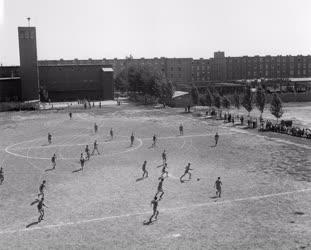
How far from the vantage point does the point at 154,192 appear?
27828 millimetres

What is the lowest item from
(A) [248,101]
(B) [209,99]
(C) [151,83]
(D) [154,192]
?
(D) [154,192]

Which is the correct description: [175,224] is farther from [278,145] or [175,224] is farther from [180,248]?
[278,145]

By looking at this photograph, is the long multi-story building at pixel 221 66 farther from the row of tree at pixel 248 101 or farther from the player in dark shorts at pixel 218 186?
the player in dark shorts at pixel 218 186

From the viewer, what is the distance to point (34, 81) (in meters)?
102

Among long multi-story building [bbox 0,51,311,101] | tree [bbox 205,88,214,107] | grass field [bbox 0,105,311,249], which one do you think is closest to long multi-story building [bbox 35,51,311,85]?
long multi-story building [bbox 0,51,311,101]

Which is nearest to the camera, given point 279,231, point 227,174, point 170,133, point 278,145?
point 279,231

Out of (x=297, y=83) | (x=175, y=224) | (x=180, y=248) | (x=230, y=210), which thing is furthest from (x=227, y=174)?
(x=297, y=83)

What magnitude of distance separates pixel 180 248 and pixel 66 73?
94.6 meters

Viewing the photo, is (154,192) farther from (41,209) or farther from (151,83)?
(151,83)

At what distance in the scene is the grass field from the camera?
67.3 ft

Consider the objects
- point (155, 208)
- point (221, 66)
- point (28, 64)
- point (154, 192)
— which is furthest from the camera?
point (221, 66)

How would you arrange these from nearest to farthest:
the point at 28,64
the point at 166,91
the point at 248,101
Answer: the point at 248,101 < the point at 166,91 < the point at 28,64

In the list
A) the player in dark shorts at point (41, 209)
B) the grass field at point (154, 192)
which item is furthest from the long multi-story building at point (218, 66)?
the player in dark shorts at point (41, 209)

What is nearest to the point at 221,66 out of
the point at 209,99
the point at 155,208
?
the point at 209,99
